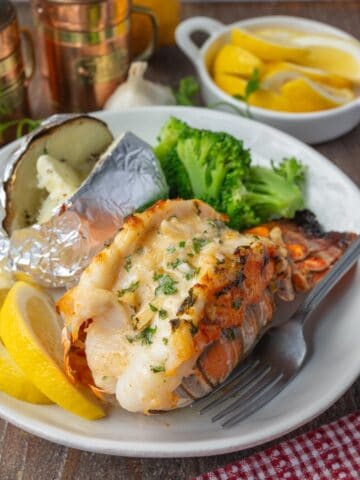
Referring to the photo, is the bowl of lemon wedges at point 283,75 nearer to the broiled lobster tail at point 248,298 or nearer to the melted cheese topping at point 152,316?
the broiled lobster tail at point 248,298

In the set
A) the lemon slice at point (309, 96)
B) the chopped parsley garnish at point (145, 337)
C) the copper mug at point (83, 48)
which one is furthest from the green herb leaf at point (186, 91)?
the chopped parsley garnish at point (145, 337)

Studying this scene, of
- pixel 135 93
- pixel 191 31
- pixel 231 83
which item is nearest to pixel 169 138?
pixel 135 93

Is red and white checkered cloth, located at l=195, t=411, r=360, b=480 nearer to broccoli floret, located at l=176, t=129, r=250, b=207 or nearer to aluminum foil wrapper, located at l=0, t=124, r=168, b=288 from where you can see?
aluminum foil wrapper, located at l=0, t=124, r=168, b=288

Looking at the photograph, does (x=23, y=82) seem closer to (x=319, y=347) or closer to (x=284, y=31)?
(x=284, y=31)

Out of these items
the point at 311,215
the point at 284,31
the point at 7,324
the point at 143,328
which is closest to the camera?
the point at 143,328

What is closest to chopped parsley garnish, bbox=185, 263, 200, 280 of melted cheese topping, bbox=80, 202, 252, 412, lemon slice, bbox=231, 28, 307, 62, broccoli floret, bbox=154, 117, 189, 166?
melted cheese topping, bbox=80, 202, 252, 412

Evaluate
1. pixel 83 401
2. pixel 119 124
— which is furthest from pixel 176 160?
pixel 83 401
